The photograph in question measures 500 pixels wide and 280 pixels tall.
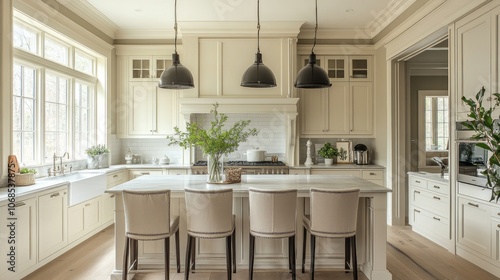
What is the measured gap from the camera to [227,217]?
9.71ft

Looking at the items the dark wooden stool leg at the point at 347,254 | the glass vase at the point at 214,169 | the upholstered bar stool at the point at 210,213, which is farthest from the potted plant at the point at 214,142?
the dark wooden stool leg at the point at 347,254

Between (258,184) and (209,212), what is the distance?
2.38ft

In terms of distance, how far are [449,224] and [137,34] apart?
5775 mm

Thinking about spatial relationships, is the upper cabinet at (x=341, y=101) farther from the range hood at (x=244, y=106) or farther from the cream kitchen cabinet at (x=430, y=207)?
the cream kitchen cabinet at (x=430, y=207)

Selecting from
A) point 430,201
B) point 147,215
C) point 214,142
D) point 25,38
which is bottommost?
point 430,201

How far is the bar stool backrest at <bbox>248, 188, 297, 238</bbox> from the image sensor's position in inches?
114

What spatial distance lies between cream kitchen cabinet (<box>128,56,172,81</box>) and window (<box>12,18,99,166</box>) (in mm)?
649

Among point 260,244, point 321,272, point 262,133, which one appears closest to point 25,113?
point 260,244

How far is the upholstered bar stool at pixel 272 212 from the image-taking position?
2906mm

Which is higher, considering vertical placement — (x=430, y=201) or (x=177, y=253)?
(x=430, y=201)

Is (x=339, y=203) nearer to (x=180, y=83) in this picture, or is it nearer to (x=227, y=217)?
(x=227, y=217)

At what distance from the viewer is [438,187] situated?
4.36 m

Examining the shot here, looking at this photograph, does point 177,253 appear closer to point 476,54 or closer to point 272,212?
point 272,212

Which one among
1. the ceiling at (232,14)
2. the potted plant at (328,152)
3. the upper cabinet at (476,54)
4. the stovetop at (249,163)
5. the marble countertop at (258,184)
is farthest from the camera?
the potted plant at (328,152)
